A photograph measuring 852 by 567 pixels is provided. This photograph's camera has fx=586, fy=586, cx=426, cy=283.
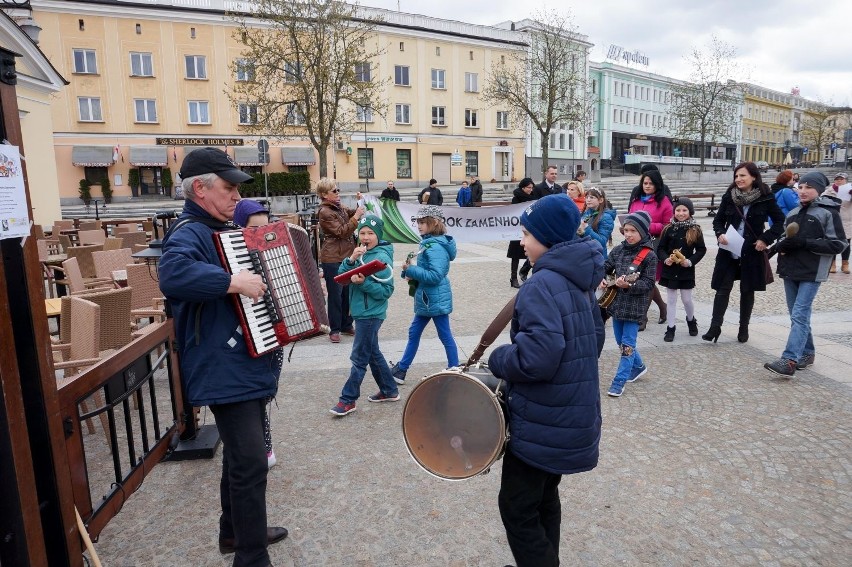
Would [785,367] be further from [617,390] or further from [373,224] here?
[373,224]

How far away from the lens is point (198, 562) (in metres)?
3.02

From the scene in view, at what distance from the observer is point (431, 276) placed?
5105 mm

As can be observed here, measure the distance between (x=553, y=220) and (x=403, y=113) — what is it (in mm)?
45244

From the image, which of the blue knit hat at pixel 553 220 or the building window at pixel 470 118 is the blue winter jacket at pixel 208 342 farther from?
the building window at pixel 470 118

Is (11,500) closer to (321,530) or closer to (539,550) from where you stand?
(321,530)

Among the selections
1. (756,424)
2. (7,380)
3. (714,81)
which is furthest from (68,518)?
(714,81)

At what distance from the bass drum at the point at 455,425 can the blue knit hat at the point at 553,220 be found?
2.15 feet

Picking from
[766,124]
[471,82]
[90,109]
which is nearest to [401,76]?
[471,82]

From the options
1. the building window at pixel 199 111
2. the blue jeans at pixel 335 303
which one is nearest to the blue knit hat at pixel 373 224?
the blue jeans at pixel 335 303

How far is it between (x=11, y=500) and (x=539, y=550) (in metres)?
2.09

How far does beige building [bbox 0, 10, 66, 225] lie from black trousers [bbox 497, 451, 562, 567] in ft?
56.1

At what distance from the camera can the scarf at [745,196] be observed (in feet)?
21.3

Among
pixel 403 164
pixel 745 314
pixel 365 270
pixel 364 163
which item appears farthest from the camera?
pixel 403 164

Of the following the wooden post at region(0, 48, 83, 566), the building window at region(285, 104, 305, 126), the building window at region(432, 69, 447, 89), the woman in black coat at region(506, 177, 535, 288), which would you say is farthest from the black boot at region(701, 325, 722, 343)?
the building window at region(432, 69, 447, 89)
